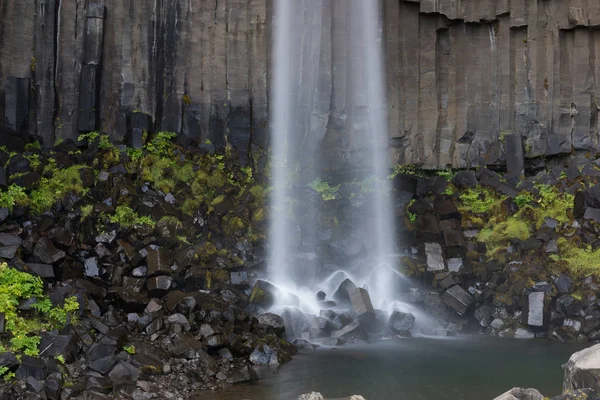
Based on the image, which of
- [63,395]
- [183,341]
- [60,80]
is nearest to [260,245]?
[183,341]

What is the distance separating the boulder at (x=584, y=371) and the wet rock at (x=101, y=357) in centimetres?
725

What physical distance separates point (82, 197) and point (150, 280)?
370 cm

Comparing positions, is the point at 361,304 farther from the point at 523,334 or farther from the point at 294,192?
the point at 294,192

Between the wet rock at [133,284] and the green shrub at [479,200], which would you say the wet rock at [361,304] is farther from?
the green shrub at [479,200]

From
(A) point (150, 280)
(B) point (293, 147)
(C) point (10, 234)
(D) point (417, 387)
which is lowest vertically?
(D) point (417, 387)

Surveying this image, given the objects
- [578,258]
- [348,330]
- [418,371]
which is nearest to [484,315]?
[578,258]

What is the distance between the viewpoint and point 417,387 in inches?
465

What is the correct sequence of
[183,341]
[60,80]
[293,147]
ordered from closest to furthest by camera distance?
1. [183,341]
2. [60,80]
3. [293,147]

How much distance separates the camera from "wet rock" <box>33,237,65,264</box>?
14.5m

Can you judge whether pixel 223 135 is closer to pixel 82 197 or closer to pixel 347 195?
pixel 347 195

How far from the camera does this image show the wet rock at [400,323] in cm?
1636

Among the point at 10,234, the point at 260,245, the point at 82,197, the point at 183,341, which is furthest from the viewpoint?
the point at 260,245

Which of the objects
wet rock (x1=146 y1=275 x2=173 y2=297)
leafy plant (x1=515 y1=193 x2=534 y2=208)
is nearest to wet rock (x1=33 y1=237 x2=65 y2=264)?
wet rock (x1=146 y1=275 x2=173 y2=297)

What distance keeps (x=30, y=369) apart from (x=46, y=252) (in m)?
4.52
